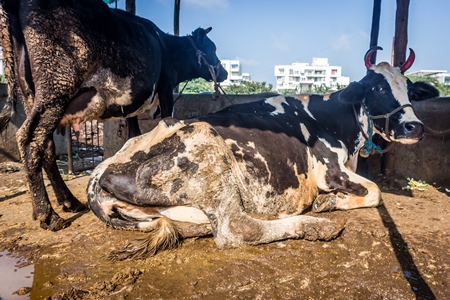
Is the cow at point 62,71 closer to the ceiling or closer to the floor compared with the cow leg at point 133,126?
closer to the ceiling

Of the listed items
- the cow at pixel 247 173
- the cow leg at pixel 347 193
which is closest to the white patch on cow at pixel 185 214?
the cow at pixel 247 173

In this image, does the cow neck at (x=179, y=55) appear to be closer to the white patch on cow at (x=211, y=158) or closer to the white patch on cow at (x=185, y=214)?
the white patch on cow at (x=211, y=158)

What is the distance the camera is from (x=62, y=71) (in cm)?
368

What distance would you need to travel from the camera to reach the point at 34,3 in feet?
11.8

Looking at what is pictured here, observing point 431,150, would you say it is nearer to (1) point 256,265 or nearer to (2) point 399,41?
(2) point 399,41

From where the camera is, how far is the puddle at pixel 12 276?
8.18 feet

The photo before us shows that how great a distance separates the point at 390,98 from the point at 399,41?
6.28 feet

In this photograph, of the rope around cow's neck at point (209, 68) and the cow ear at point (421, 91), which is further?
the rope around cow's neck at point (209, 68)

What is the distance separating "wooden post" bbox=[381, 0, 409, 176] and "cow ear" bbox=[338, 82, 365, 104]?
5.02 ft

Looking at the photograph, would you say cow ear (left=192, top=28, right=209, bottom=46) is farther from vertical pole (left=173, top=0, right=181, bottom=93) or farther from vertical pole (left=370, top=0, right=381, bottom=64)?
vertical pole (left=370, top=0, right=381, bottom=64)

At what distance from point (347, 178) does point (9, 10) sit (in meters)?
3.74

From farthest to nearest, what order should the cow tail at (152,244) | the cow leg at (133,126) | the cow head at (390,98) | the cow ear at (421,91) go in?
the cow leg at (133,126) → the cow ear at (421,91) → the cow head at (390,98) → the cow tail at (152,244)

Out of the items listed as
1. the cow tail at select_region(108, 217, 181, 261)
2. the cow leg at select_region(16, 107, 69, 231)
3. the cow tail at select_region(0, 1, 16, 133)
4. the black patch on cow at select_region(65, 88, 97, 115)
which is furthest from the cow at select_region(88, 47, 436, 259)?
the cow tail at select_region(0, 1, 16, 133)

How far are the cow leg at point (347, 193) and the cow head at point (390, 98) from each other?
0.67 m
